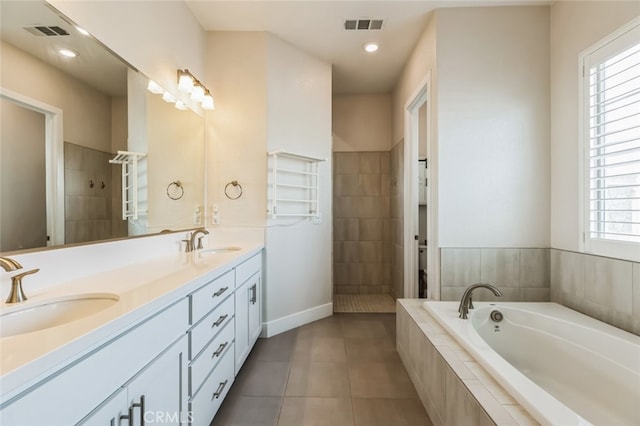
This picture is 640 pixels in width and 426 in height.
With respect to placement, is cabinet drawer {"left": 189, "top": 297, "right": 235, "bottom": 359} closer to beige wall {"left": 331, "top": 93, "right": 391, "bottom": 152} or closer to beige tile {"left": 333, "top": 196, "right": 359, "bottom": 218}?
beige tile {"left": 333, "top": 196, "right": 359, "bottom": 218}

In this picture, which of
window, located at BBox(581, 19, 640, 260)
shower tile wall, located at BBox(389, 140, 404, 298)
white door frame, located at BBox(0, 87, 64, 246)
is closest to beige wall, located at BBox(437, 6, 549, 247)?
window, located at BBox(581, 19, 640, 260)

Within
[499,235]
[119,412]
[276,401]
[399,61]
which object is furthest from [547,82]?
[119,412]

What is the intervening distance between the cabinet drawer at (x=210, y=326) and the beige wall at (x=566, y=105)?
235cm

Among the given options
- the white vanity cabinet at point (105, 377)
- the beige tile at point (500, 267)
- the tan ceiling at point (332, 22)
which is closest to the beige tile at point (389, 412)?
the white vanity cabinet at point (105, 377)

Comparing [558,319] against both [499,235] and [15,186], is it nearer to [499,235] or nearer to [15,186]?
[499,235]

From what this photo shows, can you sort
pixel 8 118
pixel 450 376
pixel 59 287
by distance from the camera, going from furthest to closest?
pixel 450 376 < pixel 59 287 < pixel 8 118

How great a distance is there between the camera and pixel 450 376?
4.44ft

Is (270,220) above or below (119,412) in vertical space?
above

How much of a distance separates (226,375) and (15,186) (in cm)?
133

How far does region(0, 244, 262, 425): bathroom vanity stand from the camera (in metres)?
0.61

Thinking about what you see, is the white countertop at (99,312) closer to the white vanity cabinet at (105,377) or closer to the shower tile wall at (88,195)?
the white vanity cabinet at (105,377)

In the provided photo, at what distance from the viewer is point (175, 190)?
2.24 metres

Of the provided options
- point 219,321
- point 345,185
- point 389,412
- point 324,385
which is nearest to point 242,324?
point 219,321

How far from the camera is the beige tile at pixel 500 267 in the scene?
7.47ft
